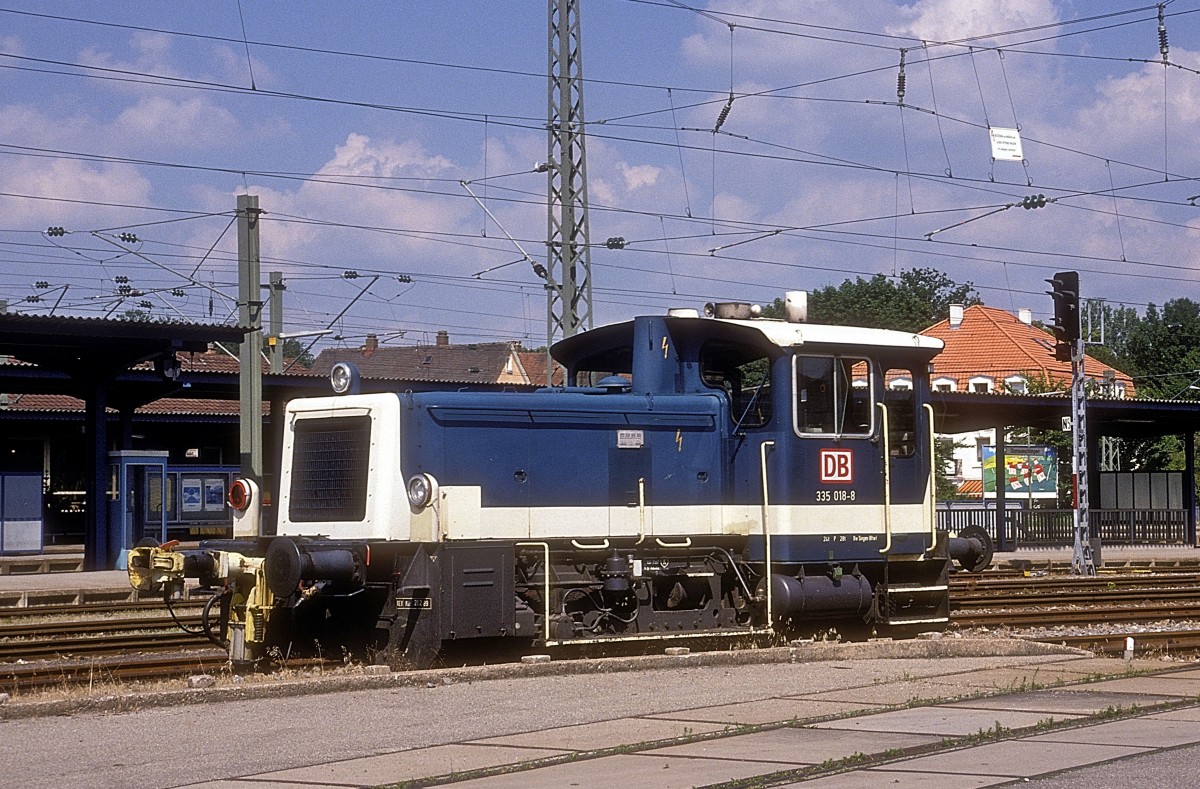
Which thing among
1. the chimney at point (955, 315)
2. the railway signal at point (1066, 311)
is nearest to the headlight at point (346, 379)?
the railway signal at point (1066, 311)

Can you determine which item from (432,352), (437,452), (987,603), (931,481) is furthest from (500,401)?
(432,352)

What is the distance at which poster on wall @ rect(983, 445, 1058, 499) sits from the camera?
5806cm

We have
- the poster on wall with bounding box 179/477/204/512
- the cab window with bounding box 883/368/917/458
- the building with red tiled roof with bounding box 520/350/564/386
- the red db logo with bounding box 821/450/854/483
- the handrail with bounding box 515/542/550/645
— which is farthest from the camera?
the building with red tiled roof with bounding box 520/350/564/386

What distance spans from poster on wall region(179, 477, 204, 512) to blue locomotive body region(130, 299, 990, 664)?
25761mm

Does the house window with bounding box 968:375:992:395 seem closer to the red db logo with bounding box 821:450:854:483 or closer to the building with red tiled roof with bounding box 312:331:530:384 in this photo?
the building with red tiled roof with bounding box 312:331:530:384

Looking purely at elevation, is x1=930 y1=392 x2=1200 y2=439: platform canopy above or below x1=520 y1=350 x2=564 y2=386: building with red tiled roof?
below

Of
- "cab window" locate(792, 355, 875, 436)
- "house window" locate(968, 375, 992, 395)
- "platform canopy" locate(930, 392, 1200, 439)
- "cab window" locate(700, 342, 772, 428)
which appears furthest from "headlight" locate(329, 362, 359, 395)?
"house window" locate(968, 375, 992, 395)

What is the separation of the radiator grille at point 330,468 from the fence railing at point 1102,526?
25.4m

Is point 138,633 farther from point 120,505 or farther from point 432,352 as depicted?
point 432,352

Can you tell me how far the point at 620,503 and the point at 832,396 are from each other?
7.27 feet

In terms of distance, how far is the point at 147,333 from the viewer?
26.1m

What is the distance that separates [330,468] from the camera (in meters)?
12.2

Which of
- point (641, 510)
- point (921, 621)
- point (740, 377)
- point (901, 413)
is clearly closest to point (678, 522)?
point (641, 510)

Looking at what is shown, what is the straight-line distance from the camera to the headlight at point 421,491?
1140cm
